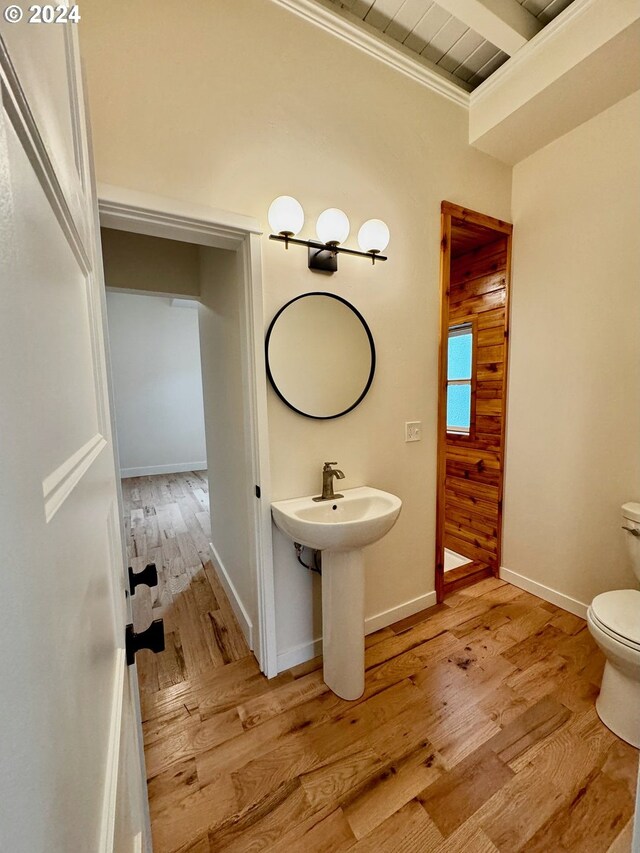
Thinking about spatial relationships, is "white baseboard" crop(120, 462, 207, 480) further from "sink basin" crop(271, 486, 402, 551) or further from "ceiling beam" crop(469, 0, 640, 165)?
"ceiling beam" crop(469, 0, 640, 165)

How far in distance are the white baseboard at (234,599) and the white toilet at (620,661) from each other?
1.57 meters

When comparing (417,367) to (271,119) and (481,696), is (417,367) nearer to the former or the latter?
(271,119)

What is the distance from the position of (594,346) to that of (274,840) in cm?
251

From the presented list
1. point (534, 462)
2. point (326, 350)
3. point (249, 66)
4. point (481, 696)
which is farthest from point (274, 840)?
point (249, 66)

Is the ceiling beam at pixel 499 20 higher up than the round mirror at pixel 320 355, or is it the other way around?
the ceiling beam at pixel 499 20

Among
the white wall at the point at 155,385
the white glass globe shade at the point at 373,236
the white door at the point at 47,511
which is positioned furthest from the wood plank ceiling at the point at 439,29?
the white wall at the point at 155,385

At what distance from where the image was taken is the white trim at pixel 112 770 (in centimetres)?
33

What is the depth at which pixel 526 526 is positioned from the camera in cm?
226

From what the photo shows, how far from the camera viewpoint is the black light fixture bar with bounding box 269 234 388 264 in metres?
1.46

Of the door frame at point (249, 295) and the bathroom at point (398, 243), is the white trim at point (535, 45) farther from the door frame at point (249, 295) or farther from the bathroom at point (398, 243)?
the door frame at point (249, 295)

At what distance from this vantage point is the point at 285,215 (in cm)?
140

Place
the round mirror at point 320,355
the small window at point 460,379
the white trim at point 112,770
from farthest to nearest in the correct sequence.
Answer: the small window at point 460,379
the round mirror at point 320,355
the white trim at point 112,770

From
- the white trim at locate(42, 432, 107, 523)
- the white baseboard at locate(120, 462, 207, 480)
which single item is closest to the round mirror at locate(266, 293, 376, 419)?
the white trim at locate(42, 432, 107, 523)

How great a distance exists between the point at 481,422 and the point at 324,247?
1.73m
